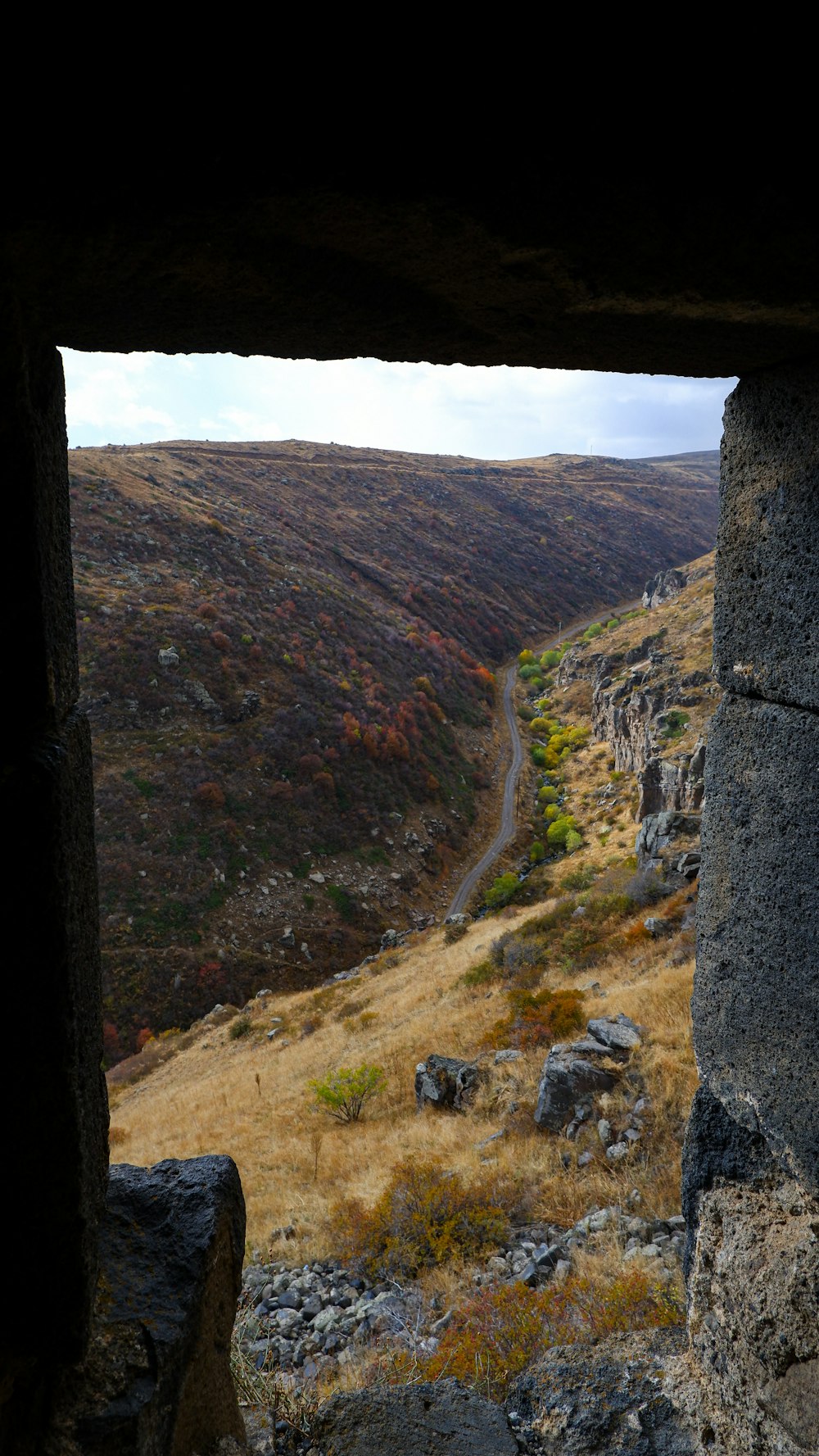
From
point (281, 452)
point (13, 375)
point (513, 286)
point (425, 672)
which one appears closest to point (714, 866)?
point (513, 286)

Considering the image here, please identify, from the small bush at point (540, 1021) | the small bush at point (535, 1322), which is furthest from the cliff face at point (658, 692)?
the small bush at point (535, 1322)

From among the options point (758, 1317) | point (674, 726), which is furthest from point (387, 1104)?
point (674, 726)

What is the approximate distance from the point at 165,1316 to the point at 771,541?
2.52 m

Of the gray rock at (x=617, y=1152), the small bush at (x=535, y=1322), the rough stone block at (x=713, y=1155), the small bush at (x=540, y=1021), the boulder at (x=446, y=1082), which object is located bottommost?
the boulder at (x=446, y=1082)

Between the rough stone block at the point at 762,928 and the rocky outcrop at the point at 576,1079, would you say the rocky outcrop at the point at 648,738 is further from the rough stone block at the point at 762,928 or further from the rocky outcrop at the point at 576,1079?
the rough stone block at the point at 762,928

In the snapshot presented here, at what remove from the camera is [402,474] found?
6506 centimetres

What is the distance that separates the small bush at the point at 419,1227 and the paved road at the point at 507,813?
51.5ft

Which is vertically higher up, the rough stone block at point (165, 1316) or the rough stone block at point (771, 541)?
the rough stone block at point (771, 541)

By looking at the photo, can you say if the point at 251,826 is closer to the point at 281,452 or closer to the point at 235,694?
the point at 235,694

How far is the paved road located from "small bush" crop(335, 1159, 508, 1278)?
51.5 feet

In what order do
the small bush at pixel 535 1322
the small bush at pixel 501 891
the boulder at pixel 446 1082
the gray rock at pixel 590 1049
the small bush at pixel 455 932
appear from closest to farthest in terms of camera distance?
the small bush at pixel 535 1322
the gray rock at pixel 590 1049
the boulder at pixel 446 1082
the small bush at pixel 455 932
the small bush at pixel 501 891

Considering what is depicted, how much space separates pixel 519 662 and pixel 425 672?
10199 mm

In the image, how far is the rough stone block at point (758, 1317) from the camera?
7.17ft

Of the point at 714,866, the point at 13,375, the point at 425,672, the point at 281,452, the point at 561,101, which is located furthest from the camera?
the point at 281,452
